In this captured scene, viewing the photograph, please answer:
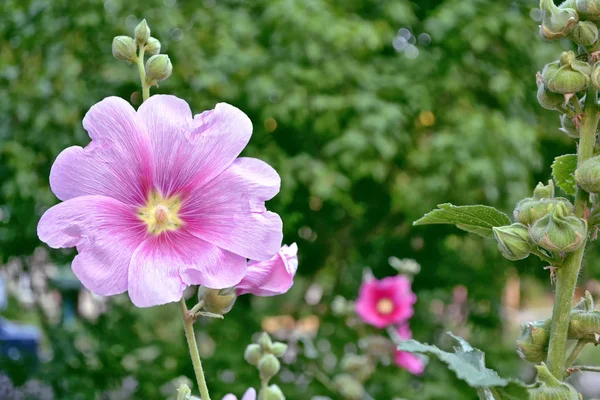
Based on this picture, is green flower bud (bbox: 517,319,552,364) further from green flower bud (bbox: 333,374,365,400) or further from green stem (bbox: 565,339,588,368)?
green flower bud (bbox: 333,374,365,400)

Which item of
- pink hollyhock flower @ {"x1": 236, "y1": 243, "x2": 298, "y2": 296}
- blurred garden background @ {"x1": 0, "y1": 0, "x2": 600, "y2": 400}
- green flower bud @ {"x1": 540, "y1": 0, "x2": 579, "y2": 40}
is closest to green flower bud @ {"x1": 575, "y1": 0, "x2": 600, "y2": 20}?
green flower bud @ {"x1": 540, "y1": 0, "x2": 579, "y2": 40}

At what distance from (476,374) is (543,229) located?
0.08 meters

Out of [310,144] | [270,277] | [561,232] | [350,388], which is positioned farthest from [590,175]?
[310,144]

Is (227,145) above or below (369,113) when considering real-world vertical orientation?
above

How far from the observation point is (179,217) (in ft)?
1.55

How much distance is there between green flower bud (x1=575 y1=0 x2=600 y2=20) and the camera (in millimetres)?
432

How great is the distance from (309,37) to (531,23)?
2.47ft

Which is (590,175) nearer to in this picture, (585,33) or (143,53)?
(585,33)

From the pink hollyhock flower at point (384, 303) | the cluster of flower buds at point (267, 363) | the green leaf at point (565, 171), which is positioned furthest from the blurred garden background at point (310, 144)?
the green leaf at point (565, 171)

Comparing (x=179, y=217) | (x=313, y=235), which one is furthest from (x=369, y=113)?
(x=179, y=217)

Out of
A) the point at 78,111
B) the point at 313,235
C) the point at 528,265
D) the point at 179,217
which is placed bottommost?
the point at 528,265

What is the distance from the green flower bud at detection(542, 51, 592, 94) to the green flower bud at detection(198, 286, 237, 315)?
22cm

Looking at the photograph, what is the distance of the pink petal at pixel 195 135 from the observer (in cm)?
45

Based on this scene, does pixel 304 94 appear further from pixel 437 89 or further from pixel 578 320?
pixel 578 320
